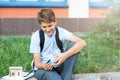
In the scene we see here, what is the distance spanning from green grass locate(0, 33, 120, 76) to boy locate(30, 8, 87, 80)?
842mm

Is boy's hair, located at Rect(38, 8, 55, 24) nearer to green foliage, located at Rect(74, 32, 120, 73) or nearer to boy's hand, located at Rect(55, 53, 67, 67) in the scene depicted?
boy's hand, located at Rect(55, 53, 67, 67)

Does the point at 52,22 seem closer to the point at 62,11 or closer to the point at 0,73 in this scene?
the point at 0,73

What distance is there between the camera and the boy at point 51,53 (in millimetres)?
4754

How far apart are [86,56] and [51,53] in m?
1.82

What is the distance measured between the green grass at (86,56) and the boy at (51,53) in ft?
2.76

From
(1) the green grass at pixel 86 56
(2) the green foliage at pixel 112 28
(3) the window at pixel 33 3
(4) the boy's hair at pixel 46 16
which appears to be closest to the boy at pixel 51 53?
(4) the boy's hair at pixel 46 16

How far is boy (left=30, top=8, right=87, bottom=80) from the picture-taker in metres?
4.75

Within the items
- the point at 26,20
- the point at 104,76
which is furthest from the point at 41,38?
the point at 26,20

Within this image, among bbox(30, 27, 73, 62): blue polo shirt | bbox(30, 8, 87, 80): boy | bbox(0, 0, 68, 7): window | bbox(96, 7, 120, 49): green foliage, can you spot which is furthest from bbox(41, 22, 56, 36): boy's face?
bbox(0, 0, 68, 7): window

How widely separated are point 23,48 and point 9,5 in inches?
122

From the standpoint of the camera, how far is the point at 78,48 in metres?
4.91

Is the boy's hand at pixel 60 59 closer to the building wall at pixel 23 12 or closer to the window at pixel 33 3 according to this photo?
the building wall at pixel 23 12

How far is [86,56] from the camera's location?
6695 mm

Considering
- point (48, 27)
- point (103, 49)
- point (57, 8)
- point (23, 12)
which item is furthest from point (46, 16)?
point (57, 8)
